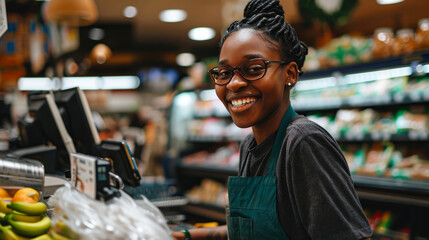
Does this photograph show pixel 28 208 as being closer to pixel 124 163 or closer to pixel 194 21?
pixel 124 163

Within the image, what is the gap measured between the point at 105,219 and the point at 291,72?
0.82m

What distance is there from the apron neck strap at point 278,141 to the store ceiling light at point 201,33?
8.20 meters

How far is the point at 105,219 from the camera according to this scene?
94 centimetres

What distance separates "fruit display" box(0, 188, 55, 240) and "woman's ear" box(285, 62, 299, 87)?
93 cm

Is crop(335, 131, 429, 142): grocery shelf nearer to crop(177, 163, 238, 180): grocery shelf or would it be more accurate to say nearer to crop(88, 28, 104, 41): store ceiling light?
crop(177, 163, 238, 180): grocery shelf

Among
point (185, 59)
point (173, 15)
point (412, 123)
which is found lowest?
point (412, 123)

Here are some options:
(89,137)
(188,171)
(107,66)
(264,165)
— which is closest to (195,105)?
(188,171)

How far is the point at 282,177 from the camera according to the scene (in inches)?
48.8

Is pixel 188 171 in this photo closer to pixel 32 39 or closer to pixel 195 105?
pixel 195 105

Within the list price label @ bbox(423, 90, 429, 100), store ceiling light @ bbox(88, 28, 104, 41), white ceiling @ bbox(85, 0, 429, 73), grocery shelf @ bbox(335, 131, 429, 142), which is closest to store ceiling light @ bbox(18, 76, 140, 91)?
white ceiling @ bbox(85, 0, 429, 73)

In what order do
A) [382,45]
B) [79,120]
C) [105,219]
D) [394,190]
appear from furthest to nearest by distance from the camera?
[382,45]
[394,190]
[79,120]
[105,219]

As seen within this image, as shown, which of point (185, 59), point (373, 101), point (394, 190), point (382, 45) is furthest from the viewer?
point (185, 59)

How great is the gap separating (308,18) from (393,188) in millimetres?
2131

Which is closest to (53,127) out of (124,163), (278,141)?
(124,163)
